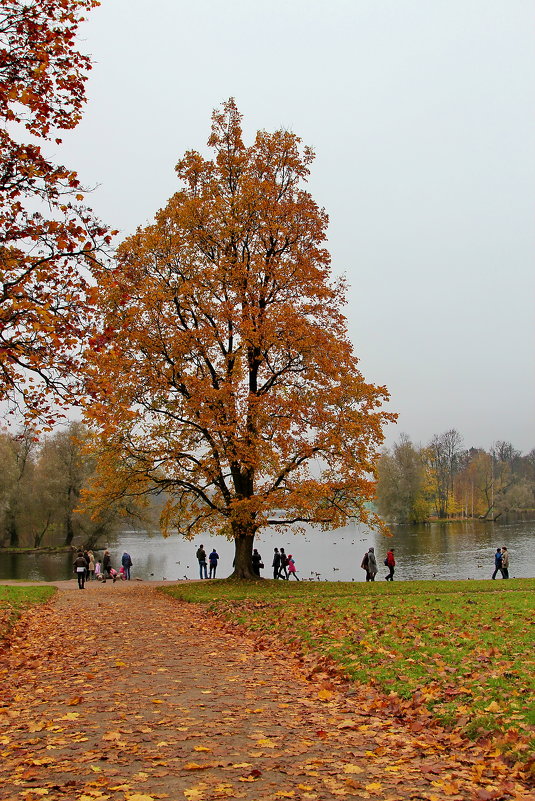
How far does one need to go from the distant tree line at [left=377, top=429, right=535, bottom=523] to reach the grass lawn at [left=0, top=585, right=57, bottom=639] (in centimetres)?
5659

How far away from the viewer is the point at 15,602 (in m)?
17.1

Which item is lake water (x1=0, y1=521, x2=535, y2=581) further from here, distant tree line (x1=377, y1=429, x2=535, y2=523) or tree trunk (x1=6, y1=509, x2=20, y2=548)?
distant tree line (x1=377, y1=429, x2=535, y2=523)

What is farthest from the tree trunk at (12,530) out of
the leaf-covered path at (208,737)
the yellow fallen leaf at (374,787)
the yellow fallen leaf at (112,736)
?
the yellow fallen leaf at (374,787)

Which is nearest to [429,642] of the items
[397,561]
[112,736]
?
[112,736]

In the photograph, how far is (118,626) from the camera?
1322 cm

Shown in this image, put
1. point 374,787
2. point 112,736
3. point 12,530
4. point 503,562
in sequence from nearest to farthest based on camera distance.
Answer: point 374,787, point 112,736, point 503,562, point 12,530

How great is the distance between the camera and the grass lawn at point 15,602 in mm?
13400

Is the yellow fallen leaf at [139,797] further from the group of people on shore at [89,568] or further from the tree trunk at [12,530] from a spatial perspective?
the tree trunk at [12,530]

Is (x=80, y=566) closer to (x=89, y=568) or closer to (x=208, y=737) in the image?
(x=89, y=568)

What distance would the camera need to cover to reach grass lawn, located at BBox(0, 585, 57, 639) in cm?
1340

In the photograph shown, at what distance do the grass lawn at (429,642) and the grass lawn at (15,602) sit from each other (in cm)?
472

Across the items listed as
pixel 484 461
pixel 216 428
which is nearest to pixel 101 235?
pixel 216 428

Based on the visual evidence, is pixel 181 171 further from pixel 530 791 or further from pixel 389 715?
pixel 530 791

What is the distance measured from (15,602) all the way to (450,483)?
101969 millimetres
